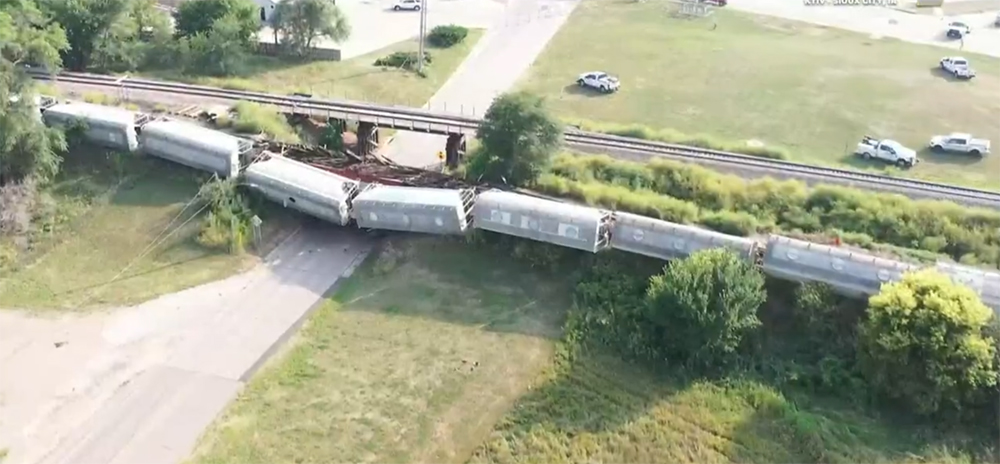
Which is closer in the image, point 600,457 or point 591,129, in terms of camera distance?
point 600,457

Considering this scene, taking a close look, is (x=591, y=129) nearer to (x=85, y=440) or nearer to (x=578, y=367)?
(x=578, y=367)

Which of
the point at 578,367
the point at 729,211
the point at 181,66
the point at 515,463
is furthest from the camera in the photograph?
the point at 181,66

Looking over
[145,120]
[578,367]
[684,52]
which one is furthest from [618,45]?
[578,367]

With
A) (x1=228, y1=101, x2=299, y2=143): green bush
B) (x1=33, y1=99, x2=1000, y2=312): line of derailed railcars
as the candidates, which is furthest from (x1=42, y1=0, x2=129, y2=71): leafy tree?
(x1=228, y1=101, x2=299, y2=143): green bush

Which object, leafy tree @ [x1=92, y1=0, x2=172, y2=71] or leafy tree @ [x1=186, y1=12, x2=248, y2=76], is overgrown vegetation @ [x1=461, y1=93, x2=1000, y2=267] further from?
leafy tree @ [x1=92, y1=0, x2=172, y2=71]

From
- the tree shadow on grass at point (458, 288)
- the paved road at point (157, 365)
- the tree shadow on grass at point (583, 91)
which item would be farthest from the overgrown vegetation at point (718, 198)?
the tree shadow on grass at point (583, 91)

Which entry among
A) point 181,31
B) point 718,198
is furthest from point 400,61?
point 718,198

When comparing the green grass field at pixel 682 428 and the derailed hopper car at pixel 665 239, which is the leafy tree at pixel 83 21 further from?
the green grass field at pixel 682 428
